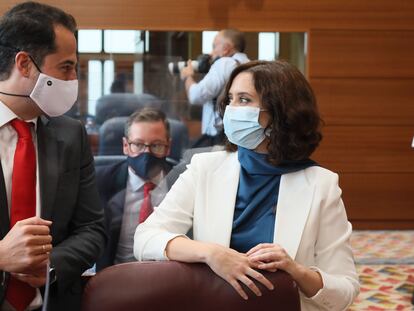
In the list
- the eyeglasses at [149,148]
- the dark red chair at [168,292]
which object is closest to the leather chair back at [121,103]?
the eyeglasses at [149,148]

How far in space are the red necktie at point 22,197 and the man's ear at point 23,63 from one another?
0.21 m

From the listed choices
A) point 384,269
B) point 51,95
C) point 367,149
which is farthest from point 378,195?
point 51,95

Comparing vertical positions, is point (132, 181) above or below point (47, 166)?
below

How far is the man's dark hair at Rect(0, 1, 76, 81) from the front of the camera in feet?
5.92

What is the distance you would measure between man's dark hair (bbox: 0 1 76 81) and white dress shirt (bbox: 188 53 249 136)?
3.07 m

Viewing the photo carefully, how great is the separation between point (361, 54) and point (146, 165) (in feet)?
11.1

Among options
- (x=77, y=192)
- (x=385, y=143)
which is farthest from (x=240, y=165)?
(x=385, y=143)

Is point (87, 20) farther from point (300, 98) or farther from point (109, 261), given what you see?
point (300, 98)

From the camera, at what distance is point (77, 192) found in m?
1.87

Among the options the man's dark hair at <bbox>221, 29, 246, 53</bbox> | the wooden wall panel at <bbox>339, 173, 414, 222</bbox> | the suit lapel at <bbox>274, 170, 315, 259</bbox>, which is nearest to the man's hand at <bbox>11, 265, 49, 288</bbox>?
the suit lapel at <bbox>274, 170, 315, 259</bbox>

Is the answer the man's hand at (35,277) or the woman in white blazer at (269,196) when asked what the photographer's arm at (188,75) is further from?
the man's hand at (35,277)

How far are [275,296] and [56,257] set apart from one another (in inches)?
23.5

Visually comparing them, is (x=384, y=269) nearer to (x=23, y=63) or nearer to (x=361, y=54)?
(x=361, y=54)

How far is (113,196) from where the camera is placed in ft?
9.23
